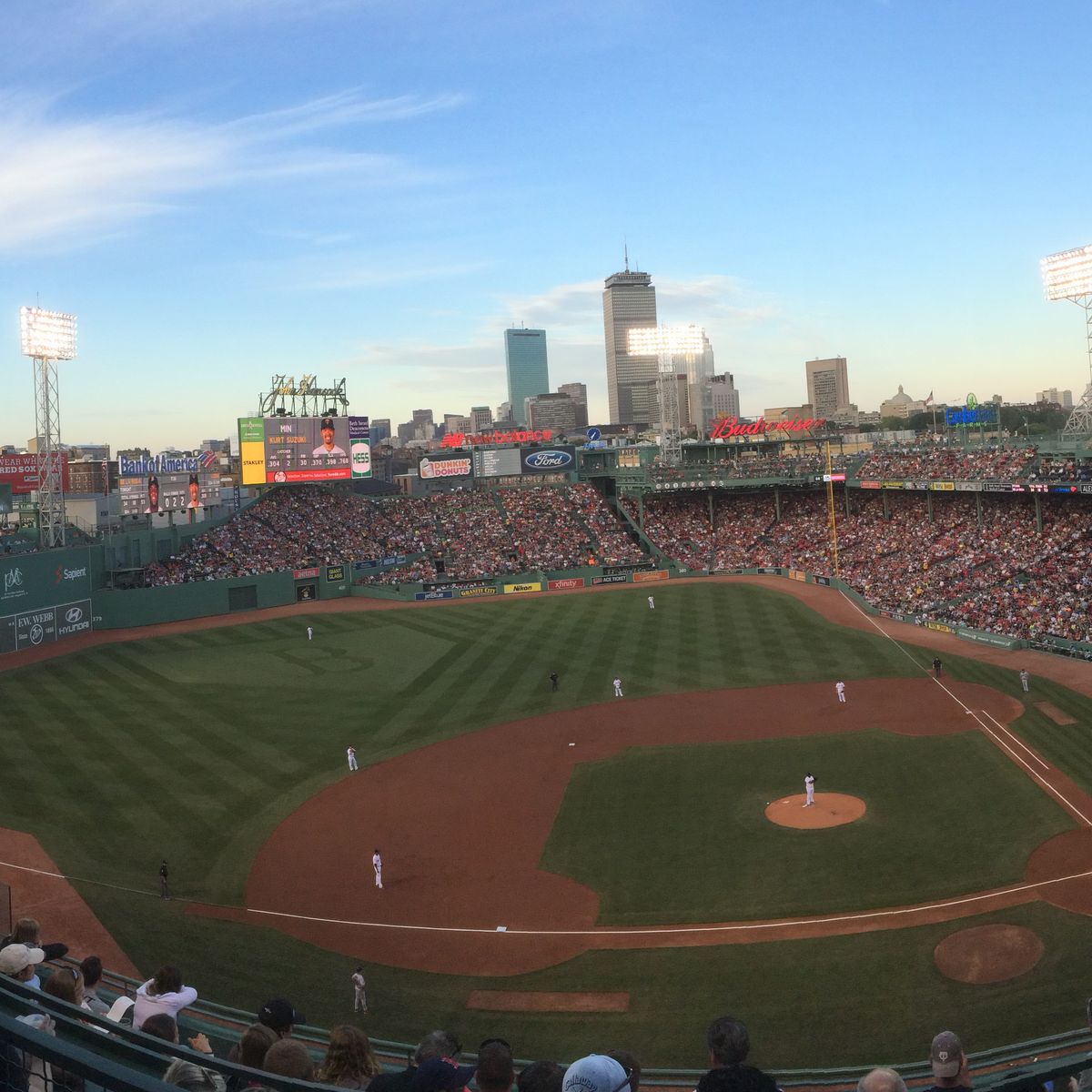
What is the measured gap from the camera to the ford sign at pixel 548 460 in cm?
7831

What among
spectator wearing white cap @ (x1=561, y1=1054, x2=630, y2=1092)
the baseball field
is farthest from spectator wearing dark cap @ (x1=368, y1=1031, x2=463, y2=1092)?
the baseball field

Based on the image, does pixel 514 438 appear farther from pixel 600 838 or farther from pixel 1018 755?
pixel 600 838

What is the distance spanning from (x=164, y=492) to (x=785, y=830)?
159 feet

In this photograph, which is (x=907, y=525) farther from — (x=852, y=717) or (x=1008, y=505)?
(x=852, y=717)

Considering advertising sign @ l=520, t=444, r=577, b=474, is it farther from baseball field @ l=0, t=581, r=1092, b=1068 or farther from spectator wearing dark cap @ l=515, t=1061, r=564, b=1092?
spectator wearing dark cap @ l=515, t=1061, r=564, b=1092

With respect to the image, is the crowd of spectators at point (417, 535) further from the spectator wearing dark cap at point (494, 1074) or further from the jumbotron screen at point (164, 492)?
the spectator wearing dark cap at point (494, 1074)

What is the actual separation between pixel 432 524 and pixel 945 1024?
199 feet

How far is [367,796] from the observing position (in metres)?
26.8

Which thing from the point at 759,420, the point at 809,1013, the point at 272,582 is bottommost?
the point at 809,1013

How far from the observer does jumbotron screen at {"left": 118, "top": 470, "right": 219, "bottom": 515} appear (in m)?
58.4

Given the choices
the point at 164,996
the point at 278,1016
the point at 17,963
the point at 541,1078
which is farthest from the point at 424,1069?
the point at 164,996

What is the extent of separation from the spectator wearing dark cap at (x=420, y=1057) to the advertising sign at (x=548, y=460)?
73.3 m

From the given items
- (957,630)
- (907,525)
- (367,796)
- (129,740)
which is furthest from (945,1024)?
(907,525)

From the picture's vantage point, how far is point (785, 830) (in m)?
22.8
